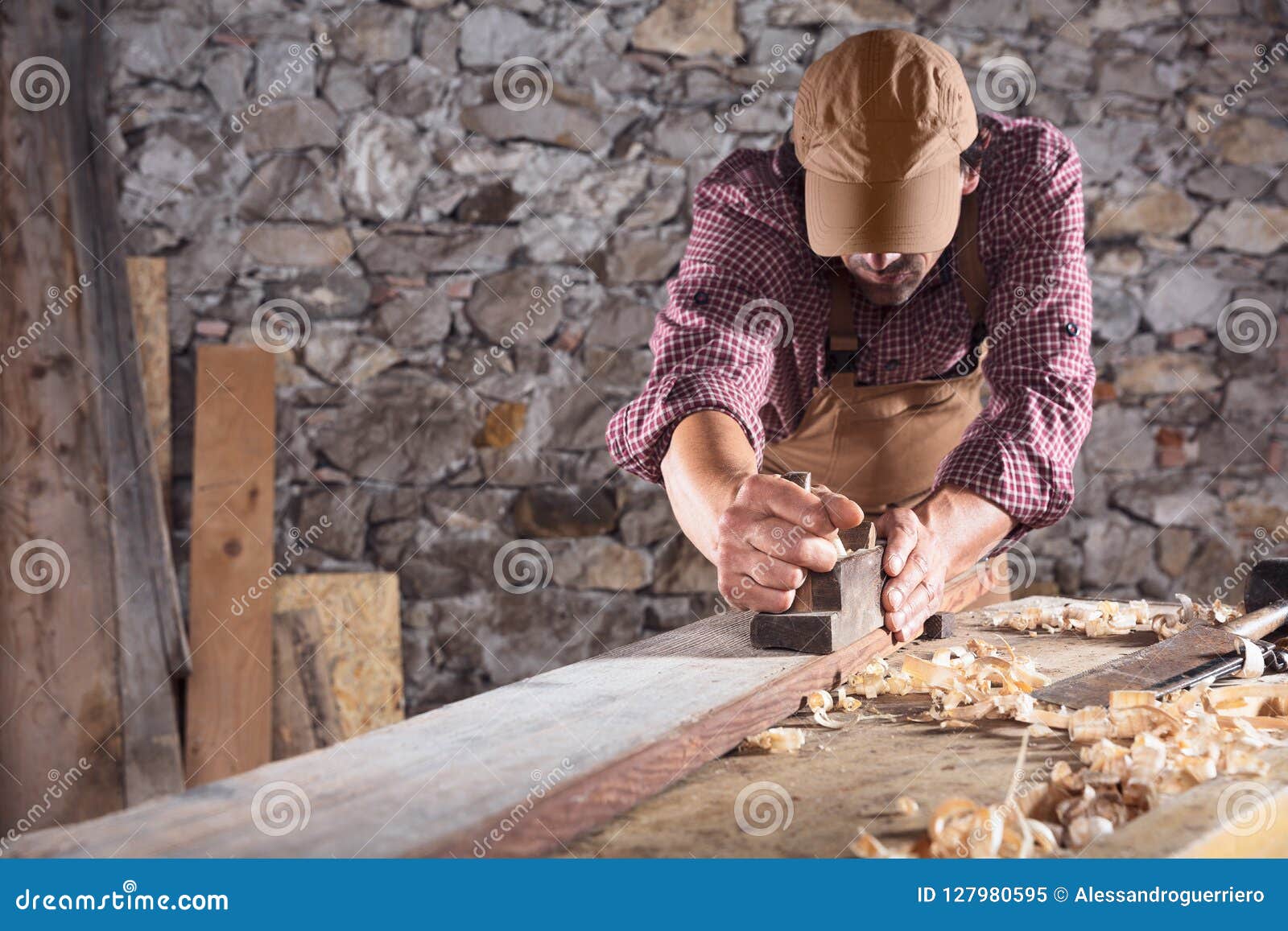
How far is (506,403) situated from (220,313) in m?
1.03

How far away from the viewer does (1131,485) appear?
13.1 ft

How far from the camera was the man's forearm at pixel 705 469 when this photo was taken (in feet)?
5.93

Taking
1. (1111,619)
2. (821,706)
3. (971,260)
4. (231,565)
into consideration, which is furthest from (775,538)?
(231,565)

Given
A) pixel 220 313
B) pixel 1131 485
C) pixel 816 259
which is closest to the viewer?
pixel 816 259

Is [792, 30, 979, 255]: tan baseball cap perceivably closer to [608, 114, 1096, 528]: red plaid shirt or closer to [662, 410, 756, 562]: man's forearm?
[608, 114, 1096, 528]: red plaid shirt

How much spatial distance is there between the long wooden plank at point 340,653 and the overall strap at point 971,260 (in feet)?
7.39

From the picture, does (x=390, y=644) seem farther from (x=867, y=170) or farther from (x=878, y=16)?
(x=878, y=16)

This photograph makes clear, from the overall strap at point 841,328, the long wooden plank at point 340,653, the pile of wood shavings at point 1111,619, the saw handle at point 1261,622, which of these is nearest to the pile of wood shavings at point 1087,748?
the saw handle at point 1261,622

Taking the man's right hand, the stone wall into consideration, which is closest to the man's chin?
the man's right hand

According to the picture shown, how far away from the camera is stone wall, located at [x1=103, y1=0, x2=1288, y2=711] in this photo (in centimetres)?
359

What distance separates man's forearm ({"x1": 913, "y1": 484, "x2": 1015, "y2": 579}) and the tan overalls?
632 millimetres

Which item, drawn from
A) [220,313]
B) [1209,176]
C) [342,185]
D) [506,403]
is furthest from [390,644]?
[1209,176]

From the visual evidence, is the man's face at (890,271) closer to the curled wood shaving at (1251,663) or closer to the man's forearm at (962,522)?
the man's forearm at (962,522)

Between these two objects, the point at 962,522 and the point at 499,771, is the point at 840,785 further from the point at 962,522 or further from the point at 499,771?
the point at 962,522
